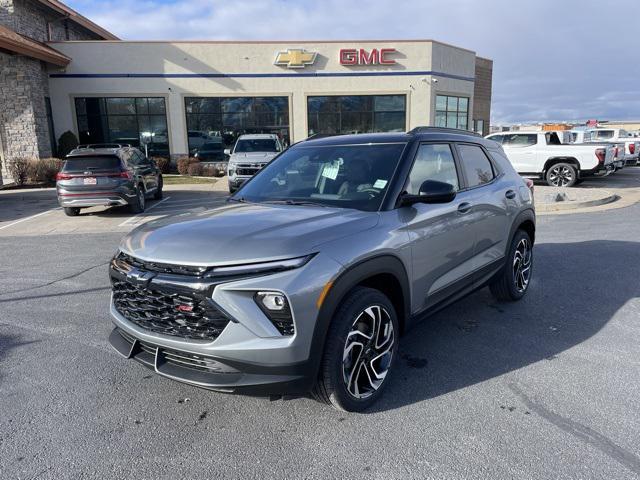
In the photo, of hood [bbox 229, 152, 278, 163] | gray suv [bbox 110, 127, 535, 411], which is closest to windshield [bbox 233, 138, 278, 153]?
hood [bbox 229, 152, 278, 163]

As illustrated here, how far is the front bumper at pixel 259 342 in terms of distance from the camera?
8.38 ft

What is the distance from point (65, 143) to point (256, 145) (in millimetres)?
11877

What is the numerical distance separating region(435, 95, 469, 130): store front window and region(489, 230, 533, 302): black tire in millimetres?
22202

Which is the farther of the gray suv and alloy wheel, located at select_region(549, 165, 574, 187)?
alloy wheel, located at select_region(549, 165, 574, 187)

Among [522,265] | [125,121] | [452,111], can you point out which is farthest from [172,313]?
[452,111]

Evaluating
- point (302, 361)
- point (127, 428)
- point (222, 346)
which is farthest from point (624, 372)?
point (127, 428)

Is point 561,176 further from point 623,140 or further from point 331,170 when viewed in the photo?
point 331,170

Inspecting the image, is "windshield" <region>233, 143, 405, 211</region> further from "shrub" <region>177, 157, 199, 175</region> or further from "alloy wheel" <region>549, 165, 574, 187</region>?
"shrub" <region>177, 157, 199, 175</region>

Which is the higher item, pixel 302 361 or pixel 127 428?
pixel 302 361

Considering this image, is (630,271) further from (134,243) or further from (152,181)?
(152,181)

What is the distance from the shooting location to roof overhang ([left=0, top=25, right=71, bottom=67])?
58.3 ft

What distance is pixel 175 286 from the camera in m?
2.66

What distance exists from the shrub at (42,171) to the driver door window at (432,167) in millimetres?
18588

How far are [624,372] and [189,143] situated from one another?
23.5 m
